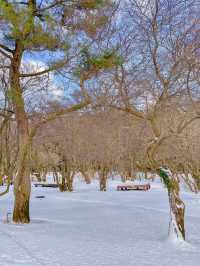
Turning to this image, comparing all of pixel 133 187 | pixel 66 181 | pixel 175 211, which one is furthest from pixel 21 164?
pixel 133 187

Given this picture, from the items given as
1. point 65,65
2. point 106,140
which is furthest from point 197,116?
point 106,140

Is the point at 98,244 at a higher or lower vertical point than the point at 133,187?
lower

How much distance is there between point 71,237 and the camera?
1245cm

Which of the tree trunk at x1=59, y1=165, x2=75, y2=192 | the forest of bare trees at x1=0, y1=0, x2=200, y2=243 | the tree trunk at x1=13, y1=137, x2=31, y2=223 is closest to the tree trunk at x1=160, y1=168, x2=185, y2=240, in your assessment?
the forest of bare trees at x1=0, y1=0, x2=200, y2=243

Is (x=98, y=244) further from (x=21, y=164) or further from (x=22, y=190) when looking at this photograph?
(x=21, y=164)

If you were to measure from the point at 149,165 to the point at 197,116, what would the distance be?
217 cm

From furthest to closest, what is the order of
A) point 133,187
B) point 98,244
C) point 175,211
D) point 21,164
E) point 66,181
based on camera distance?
point 133,187 < point 66,181 < point 21,164 < point 175,211 < point 98,244

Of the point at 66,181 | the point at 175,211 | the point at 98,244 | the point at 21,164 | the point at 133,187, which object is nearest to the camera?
the point at 98,244

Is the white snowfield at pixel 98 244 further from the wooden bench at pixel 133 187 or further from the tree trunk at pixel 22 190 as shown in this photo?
the wooden bench at pixel 133 187

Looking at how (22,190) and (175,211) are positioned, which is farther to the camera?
(22,190)

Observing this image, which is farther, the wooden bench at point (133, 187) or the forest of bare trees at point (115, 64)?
the wooden bench at point (133, 187)

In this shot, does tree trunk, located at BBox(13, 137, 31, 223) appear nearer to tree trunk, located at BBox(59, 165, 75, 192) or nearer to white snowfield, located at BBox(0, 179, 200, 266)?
white snowfield, located at BBox(0, 179, 200, 266)

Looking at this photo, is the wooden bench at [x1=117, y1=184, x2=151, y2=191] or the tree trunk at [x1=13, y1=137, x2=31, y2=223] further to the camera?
the wooden bench at [x1=117, y1=184, x2=151, y2=191]

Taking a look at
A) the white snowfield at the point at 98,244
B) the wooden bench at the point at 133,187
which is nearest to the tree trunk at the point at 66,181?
the wooden bench at the point at 133,187
